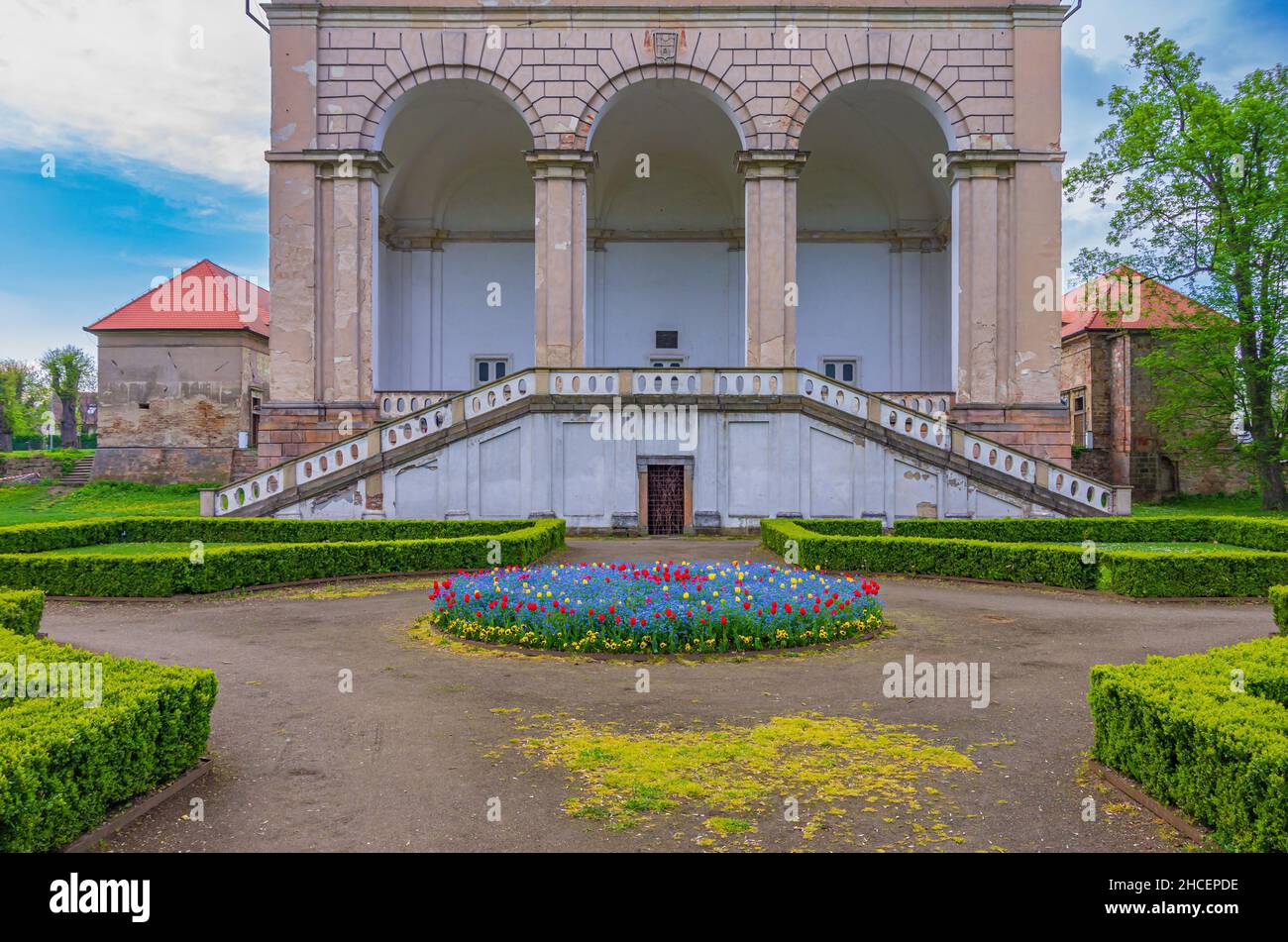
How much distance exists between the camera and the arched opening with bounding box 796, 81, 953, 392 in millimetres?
31922

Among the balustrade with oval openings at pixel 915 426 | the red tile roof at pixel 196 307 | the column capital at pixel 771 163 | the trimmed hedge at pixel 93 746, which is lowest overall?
Result: the trimmed hedge at pixel 93 746

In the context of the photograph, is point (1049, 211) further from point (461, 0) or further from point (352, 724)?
point (352, 724)

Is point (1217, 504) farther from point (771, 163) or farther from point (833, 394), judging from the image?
point (771, 163)

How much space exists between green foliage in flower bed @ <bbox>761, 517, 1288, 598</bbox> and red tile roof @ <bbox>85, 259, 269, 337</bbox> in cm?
2678

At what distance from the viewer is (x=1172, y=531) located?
18922 mm

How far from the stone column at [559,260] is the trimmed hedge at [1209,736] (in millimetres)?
20240

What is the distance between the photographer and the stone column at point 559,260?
988 inches

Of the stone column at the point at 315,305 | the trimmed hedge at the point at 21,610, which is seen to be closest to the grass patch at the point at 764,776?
the trimmed hedge at the point at 21,610

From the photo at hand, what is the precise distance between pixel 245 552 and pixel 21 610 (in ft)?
15.2

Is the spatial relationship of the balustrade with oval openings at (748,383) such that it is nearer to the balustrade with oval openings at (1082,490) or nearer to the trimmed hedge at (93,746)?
the balustrade with oval openings at (1082,490)

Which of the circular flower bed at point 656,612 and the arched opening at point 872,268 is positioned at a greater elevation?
the arched opening at point 872,268

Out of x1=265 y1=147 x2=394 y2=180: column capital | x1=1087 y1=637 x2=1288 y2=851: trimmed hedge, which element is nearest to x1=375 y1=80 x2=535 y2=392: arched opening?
x1=265 y1=147 x2=394 y2=180: column capital

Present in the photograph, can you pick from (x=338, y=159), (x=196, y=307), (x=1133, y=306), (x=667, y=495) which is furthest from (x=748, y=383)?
(x=196, y=307)
